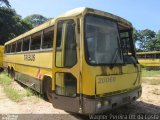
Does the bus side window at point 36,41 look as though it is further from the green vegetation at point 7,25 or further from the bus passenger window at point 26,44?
the green vegetation at point 7,25

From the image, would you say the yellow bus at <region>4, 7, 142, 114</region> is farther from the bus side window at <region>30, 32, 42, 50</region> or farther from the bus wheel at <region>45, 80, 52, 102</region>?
the bus side window at <region>30, 32, 42, 50</region>

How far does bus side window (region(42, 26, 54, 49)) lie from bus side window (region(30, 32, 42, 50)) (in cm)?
70

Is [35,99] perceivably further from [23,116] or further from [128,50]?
[128,50]

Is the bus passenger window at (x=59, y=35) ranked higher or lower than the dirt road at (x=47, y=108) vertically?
higher

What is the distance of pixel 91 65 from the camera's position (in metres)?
6.32

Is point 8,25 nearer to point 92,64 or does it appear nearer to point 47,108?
point 47,108

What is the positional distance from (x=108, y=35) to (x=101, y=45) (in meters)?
0.43

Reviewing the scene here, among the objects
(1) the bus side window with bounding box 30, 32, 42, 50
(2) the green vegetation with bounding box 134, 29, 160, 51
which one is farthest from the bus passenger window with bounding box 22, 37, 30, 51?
(2) the green vegetation with bounding box 134, 29, 160, 51

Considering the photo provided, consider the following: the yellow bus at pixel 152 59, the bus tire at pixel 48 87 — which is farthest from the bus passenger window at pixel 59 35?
the yellow bus at pixel 152 59

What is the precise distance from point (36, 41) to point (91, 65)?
4.59 meters

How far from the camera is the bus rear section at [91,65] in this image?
249 inches

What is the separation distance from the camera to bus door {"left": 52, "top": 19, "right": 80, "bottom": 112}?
660 centimetres

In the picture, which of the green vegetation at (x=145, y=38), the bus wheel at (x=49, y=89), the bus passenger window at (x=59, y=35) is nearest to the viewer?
the bus passenger window at (x=59, y=35)

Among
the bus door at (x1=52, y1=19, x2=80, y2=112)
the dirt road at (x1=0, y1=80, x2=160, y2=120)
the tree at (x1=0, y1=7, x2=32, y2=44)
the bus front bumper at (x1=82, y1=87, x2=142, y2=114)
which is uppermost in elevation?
the tree at (x1=0, y1=7, x2=32, y2=44)
